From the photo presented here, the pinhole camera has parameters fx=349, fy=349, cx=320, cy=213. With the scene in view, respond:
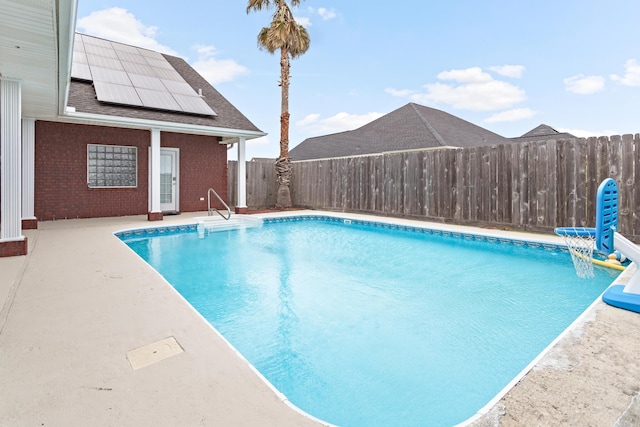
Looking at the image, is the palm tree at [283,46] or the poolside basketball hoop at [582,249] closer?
the poolside basketball hoop at [582,249]

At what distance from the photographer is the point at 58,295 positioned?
336 centimetres

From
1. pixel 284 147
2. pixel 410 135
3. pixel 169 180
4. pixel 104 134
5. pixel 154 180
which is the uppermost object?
pixel 410 135

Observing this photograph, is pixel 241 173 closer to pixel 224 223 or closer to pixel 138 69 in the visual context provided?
pixel 224 223

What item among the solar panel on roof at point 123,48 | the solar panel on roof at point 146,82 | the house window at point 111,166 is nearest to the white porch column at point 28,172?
the house window at point 111,166

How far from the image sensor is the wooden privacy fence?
6.50 m

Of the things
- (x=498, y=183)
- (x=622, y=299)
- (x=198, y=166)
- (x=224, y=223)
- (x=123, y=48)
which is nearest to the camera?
(x=622, y=299)

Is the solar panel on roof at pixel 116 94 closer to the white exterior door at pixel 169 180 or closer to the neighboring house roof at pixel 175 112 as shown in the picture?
the neighboring house roof at pixel 175 112

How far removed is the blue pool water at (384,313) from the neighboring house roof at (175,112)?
12.2 feet

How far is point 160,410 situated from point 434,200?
8913 millimetres

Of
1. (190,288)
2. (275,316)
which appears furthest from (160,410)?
(190,288)

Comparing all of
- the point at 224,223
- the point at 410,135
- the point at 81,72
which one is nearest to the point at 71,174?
the point at 81,72

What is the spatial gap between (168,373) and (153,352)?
322mm

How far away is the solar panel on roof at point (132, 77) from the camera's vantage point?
976 centimetres

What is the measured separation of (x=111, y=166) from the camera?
1024 centimetres
